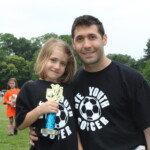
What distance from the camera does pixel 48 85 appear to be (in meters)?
2.97

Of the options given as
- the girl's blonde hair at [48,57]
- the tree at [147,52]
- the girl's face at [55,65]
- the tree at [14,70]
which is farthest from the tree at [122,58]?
the girl's face at [55,65]

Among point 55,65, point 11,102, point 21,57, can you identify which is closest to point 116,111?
point 55,65

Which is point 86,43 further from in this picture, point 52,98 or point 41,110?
point 41,110

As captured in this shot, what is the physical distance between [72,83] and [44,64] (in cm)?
34

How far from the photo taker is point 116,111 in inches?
108

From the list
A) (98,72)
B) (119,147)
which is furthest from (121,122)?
(98,72)

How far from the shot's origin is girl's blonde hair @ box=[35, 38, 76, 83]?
3083mm

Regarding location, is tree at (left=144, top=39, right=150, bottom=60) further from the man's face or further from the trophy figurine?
the trophy figurine

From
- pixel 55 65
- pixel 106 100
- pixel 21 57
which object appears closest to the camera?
pixel 106 100

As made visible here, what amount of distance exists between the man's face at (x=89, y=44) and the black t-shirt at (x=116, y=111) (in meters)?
0.16

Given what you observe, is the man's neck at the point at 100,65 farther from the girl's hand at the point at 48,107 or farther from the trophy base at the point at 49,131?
the trophy base at the point at 49,131

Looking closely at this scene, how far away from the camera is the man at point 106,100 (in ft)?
8.91

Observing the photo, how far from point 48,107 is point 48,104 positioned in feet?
0.09

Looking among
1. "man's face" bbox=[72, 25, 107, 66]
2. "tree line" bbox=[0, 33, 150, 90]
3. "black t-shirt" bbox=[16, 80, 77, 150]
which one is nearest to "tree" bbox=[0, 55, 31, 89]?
"tree line" bbox=[0, 33, 150, 90]
